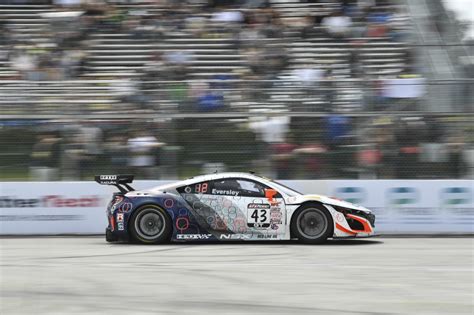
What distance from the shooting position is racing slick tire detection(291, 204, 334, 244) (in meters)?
12.5

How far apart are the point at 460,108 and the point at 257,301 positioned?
906 centimetres

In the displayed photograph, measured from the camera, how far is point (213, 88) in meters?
15.4

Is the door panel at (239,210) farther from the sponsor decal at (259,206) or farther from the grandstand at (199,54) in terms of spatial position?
the grandstand at (199,54)

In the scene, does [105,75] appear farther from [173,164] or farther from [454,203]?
[454,203]

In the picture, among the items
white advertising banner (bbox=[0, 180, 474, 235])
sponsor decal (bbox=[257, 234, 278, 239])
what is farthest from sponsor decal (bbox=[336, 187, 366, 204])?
sponsor decal (bbox=[257, 234, 278, 239])

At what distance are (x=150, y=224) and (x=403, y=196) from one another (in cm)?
481

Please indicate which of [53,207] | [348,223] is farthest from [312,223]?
[53,207]

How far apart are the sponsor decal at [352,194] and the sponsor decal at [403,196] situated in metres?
0.51

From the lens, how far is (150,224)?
12.7 meters

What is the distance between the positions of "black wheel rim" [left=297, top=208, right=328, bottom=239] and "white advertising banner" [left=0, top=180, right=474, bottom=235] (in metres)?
2.26

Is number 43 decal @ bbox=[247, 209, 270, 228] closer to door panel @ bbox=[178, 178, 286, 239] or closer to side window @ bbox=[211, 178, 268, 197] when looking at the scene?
door panel @ bbox=[178, 178, 286, 239]

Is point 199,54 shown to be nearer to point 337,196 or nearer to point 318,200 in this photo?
point 337,196

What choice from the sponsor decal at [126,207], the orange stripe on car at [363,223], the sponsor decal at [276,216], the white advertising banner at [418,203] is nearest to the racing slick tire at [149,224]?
the sponsor decal at [126,207]

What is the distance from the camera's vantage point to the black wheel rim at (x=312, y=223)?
12.5 meters
